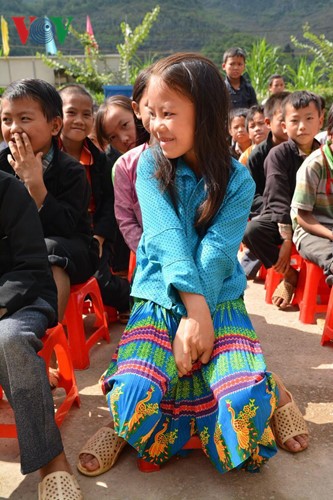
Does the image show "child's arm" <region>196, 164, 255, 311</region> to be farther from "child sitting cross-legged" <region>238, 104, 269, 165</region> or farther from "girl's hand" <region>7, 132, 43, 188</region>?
"child sitting cross-legged" <region>238, 104, 269, 165</region>

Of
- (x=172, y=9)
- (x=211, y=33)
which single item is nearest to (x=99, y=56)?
(x=211, y=33)

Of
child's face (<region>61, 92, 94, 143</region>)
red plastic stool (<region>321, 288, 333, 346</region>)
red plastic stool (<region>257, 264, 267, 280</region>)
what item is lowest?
red plastic stool (<region>257, 264, 267, 280</region>)

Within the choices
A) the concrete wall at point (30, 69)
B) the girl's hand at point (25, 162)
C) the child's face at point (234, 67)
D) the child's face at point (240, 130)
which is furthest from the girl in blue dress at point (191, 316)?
the concrete wall at point (30, 69)

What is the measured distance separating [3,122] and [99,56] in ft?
52.1

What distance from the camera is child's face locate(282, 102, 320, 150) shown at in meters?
3.44

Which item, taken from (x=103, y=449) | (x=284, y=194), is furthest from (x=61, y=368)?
(x=284, y=194)

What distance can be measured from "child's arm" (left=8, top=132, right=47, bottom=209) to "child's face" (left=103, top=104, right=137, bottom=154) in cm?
109

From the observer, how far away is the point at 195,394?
1877mm

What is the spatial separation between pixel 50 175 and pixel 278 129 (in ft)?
6.33

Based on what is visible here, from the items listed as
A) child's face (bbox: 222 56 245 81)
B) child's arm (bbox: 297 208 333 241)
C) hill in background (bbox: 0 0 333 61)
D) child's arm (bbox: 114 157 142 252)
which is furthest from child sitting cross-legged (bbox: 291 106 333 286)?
hill in background (bbox: 0 0 333 61)

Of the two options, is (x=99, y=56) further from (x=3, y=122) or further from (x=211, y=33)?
(x=211, y=33)

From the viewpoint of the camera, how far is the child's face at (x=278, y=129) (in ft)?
12.6

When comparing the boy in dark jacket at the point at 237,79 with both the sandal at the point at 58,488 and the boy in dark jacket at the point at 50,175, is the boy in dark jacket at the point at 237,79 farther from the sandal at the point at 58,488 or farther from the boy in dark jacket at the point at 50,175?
the sandal at the point at 58,488

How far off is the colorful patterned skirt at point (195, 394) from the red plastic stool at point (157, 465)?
3 cm
